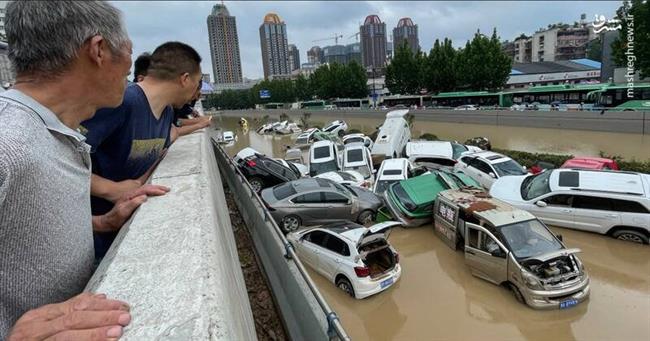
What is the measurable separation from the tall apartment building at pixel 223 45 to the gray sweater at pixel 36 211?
15618 cm

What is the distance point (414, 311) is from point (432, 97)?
49.2 m

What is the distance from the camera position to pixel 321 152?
1659cm

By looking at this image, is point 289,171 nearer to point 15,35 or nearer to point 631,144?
point 15,35

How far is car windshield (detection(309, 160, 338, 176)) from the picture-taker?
51.1 feet

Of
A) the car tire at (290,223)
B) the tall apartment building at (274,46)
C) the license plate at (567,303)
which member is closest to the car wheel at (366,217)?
the car tire at (290,223)

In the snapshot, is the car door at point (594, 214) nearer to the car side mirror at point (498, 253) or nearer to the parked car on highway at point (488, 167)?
the parked car on highway at point (488, 167)

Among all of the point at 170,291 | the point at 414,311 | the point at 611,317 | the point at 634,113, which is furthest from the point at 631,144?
the point at 170,291

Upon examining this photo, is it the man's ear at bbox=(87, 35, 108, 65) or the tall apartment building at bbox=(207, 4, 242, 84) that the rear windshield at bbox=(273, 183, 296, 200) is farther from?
the tall apartment building at bbox=(207, 4, 242, 84)

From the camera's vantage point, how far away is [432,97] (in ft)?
171

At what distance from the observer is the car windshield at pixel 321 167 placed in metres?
15.6

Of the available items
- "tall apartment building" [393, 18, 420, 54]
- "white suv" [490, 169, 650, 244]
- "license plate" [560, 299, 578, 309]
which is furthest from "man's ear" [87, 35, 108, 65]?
"tall apartment building" [393, 18, 420, 54]

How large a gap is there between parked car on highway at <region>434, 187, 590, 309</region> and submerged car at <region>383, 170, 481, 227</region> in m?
1.73

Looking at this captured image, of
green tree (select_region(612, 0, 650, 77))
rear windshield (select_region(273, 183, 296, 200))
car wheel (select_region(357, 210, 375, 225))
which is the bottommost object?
car wheel (select_region(357, 210, 375, 225))

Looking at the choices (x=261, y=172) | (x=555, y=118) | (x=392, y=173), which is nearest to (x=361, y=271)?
(x=392, y=173)
